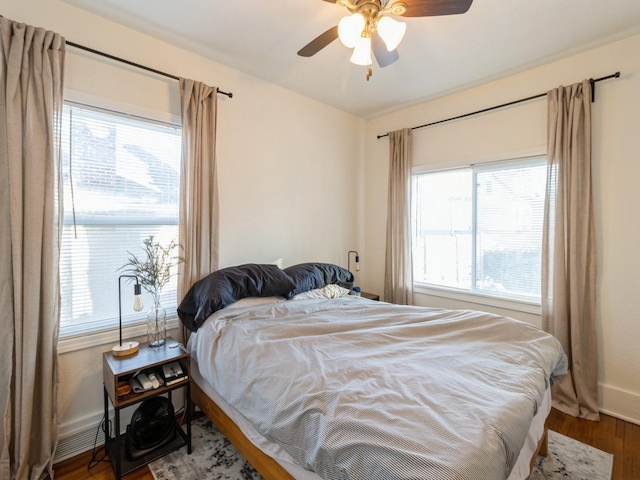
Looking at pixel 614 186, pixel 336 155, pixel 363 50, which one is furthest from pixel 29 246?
pixel 614 186

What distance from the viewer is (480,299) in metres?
2.99

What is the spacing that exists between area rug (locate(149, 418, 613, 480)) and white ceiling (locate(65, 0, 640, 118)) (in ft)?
8.89

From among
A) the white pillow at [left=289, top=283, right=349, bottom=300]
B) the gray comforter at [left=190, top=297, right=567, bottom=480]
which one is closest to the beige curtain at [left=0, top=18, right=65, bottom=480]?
the gray comforter at [left=190, top=297, right=567, bottom=480]

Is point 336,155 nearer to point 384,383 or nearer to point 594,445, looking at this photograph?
point 384,383

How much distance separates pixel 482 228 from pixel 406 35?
1.89 meters

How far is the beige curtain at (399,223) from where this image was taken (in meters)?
3.39

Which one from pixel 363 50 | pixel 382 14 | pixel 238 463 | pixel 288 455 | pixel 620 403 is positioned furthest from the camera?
pixel 620 403

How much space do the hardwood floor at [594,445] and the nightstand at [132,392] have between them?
74 millimetres

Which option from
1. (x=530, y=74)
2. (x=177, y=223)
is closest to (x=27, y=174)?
(x=177, y=223)

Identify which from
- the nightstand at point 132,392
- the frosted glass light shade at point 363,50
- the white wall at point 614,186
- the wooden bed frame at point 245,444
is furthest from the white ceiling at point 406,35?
the wooden bed frame at point 245,444

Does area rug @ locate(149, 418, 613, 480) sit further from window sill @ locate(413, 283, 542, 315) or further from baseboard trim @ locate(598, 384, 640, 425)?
window sill @ locate(413, 283, 542, 315)

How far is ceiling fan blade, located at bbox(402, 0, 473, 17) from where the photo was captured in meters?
1.37

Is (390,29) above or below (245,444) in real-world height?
above

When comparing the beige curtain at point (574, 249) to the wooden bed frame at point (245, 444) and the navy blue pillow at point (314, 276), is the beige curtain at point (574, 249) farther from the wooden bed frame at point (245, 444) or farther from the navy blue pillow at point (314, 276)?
the navy blue pillow at point (314, 276)
